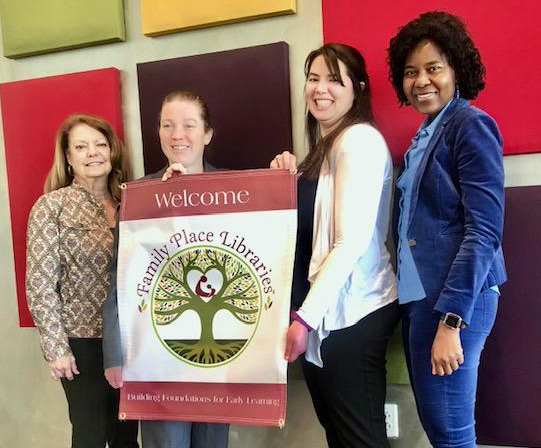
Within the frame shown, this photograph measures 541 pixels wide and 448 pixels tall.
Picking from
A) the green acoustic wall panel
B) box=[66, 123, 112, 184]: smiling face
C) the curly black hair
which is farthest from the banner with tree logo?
the green acoustic wall panel

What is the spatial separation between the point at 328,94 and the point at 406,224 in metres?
0.47

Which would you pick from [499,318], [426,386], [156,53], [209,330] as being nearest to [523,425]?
[499,318]

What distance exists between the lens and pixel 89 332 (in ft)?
6.42

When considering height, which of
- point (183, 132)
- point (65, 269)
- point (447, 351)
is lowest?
point (447, 351)

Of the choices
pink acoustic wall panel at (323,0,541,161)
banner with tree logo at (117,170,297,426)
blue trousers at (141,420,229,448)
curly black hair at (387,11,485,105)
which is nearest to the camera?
curly black hair at (387,11,485,105)

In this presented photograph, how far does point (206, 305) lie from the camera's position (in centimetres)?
170

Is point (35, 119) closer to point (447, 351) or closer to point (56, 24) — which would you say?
point (56, 24)

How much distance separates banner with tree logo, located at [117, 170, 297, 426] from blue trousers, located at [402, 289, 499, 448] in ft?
1.25

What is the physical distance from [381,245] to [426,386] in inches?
16.6

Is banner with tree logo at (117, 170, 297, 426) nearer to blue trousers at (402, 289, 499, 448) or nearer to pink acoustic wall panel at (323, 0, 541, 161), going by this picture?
blue trousers at (402, 289, 499, 448)

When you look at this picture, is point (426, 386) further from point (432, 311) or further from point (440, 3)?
point (440, 3)

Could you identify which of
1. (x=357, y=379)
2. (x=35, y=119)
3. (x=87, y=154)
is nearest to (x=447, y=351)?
(x=357, y=379)

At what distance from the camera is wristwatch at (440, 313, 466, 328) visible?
4.54 feet

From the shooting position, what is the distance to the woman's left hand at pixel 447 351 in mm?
1403
